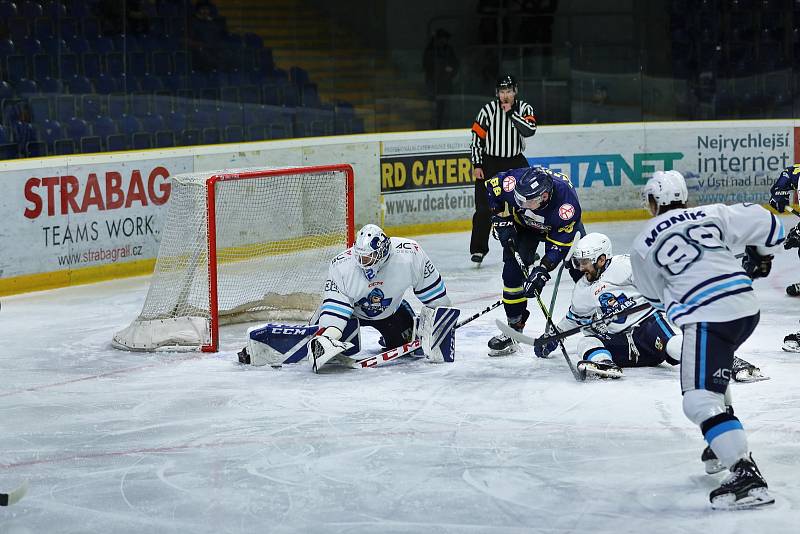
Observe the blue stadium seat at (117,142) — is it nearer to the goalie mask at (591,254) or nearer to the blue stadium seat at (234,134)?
the blue stadium seat at (234,134)

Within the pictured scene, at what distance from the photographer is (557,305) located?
762 cm

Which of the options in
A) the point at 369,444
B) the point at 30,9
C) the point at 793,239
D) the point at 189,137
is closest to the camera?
the point at 369,444

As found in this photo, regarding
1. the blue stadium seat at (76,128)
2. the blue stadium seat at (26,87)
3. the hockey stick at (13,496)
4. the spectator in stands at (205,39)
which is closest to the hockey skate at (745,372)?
the hockey stick at (13,496)

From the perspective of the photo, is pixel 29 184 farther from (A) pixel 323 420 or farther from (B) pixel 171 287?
(A) pixel 323 420

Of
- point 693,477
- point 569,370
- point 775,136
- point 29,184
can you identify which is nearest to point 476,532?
point 693,477

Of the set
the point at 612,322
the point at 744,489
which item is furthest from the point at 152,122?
the point at 744,489

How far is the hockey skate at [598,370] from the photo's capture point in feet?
18.3

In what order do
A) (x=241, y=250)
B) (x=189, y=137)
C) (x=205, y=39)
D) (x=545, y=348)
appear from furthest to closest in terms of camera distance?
1. (x=205, y=39)
2. (x=189, y=137)
3. (x=241, y=250)
4. (x=545, y=348)

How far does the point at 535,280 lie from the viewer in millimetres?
5824

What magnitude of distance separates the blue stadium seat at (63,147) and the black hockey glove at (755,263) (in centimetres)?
562

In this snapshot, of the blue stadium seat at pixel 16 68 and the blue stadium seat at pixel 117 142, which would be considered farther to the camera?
the blue stadium seat at pixel 117 142

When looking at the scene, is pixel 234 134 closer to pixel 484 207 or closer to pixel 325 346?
pixel 484 207

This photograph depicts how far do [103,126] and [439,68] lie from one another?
3.56 meters

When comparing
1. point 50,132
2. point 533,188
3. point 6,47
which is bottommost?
point 533,188
